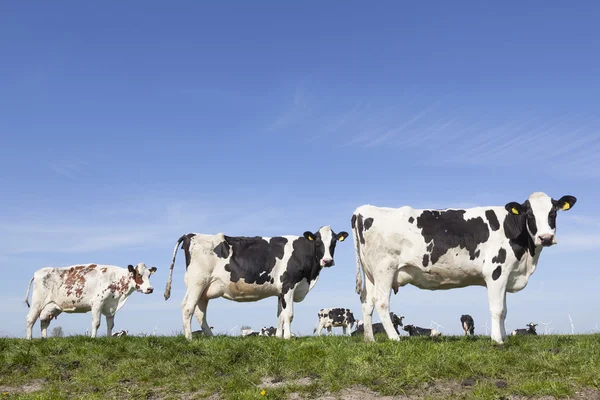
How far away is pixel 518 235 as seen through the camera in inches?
588

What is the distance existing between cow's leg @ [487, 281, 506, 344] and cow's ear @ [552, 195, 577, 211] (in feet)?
8.35

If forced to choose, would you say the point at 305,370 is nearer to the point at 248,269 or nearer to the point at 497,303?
the point at 497,303

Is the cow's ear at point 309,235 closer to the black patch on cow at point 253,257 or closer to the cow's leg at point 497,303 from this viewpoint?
the black patch on cow at point 253,257

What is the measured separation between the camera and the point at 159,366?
13023 millimetres

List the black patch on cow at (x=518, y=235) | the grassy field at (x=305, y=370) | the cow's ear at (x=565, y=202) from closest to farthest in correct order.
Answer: the grassy field at (x=305, y=370)
the black patch on cow at (x=518, y=235)
the cow's ear at (x=565, y=202)

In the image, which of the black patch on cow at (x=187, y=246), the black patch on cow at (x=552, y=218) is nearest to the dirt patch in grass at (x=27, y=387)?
the black patch on cow at (x=187, y=246)

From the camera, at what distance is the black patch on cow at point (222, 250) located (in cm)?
1870

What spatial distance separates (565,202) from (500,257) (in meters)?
2.28

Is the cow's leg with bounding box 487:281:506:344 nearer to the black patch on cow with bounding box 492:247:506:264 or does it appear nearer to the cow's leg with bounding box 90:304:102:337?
the black patch on cow with bounding box 492:247:506:264

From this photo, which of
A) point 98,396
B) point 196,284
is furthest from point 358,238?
point 98,396

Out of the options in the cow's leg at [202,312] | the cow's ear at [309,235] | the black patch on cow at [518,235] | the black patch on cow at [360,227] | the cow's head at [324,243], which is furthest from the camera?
the cow's ear at [309,235]

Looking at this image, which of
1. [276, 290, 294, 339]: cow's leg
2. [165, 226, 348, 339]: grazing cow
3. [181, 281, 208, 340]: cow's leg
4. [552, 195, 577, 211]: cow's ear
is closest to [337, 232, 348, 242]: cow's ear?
[165, 226, 348, 339]: grazing cow

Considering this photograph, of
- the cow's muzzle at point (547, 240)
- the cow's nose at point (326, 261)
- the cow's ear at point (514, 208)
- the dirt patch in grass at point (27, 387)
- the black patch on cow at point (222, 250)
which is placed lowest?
the dirt patch in grass at point (27, 387)

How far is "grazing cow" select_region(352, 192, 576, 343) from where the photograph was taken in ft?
48.3
